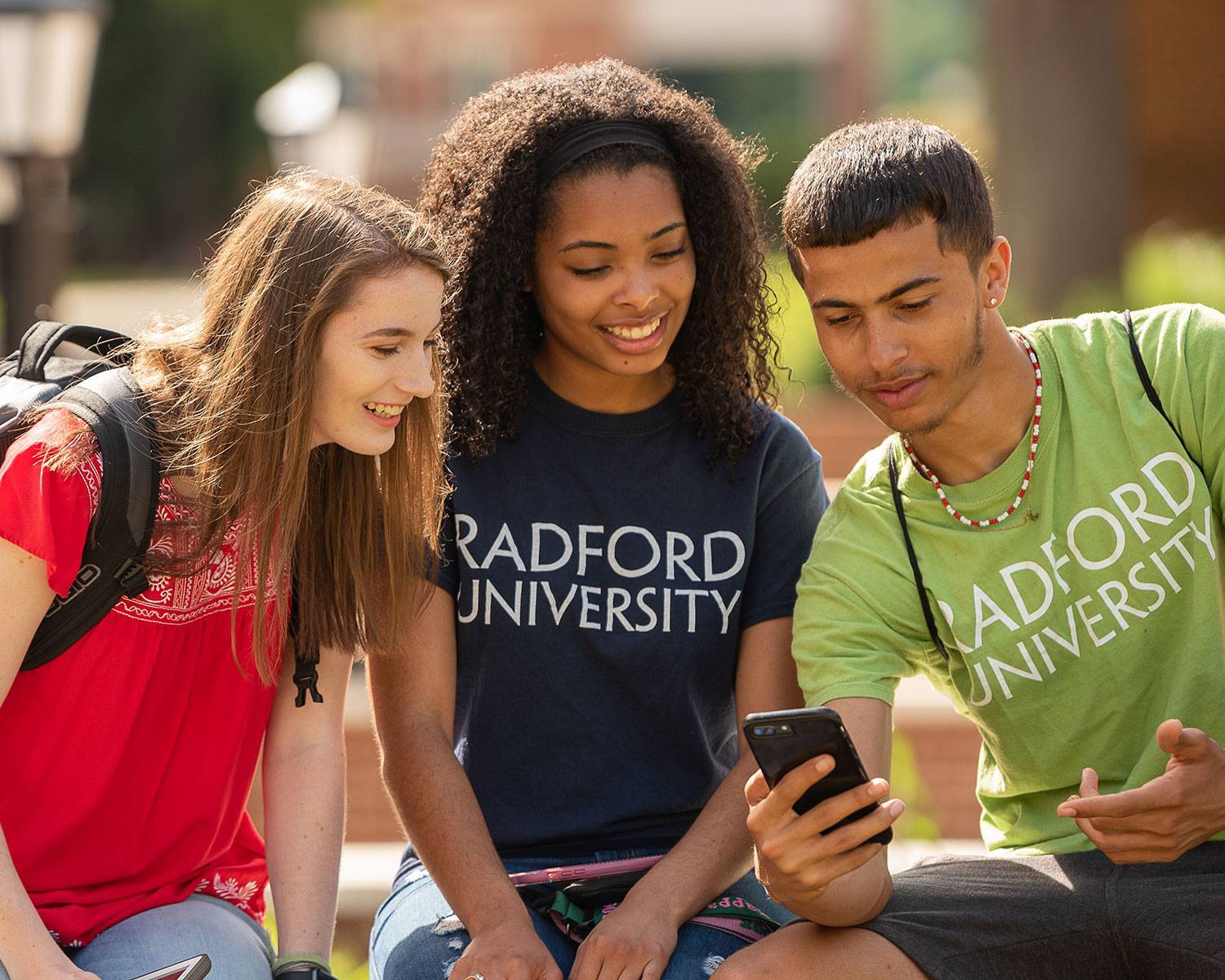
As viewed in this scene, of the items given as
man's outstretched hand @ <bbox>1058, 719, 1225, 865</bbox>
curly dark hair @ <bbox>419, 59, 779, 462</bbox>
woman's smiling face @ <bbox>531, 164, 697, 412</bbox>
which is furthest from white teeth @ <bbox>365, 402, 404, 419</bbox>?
man's outstretched hand @ <bbox>1058, 719, 1225, 865</bbox>

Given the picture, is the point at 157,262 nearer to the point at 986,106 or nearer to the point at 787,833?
the point at 986,106

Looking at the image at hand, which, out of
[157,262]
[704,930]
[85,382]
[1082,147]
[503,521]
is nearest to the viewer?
[85,382]

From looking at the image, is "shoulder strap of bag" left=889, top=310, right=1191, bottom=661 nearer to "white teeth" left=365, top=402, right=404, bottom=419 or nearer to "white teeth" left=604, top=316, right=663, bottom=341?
"white teeth" left=604, top=316, right=663, bottom=341

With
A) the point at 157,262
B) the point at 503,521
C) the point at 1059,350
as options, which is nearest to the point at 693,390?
the point at 503,521

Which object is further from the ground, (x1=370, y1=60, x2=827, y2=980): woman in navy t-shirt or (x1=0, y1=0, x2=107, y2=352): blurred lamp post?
(x1=0, y1=0, x2=107, y2=352): blurred lamp post

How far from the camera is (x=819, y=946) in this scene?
2371 mm

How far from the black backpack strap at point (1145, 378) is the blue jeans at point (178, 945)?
1682mm

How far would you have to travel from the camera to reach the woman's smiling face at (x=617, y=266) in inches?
109

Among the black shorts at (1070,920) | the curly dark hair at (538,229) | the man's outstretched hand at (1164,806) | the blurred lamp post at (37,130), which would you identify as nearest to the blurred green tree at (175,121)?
the blurred lamp post at (37,130)

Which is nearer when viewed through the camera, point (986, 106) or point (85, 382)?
point (85, 382)

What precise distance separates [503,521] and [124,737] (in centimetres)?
73

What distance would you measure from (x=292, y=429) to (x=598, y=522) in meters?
0.61

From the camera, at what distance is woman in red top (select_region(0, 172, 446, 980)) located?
245cm

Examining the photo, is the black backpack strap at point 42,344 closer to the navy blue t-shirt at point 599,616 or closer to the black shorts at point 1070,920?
the navy blue t-shirt at point 599,616
